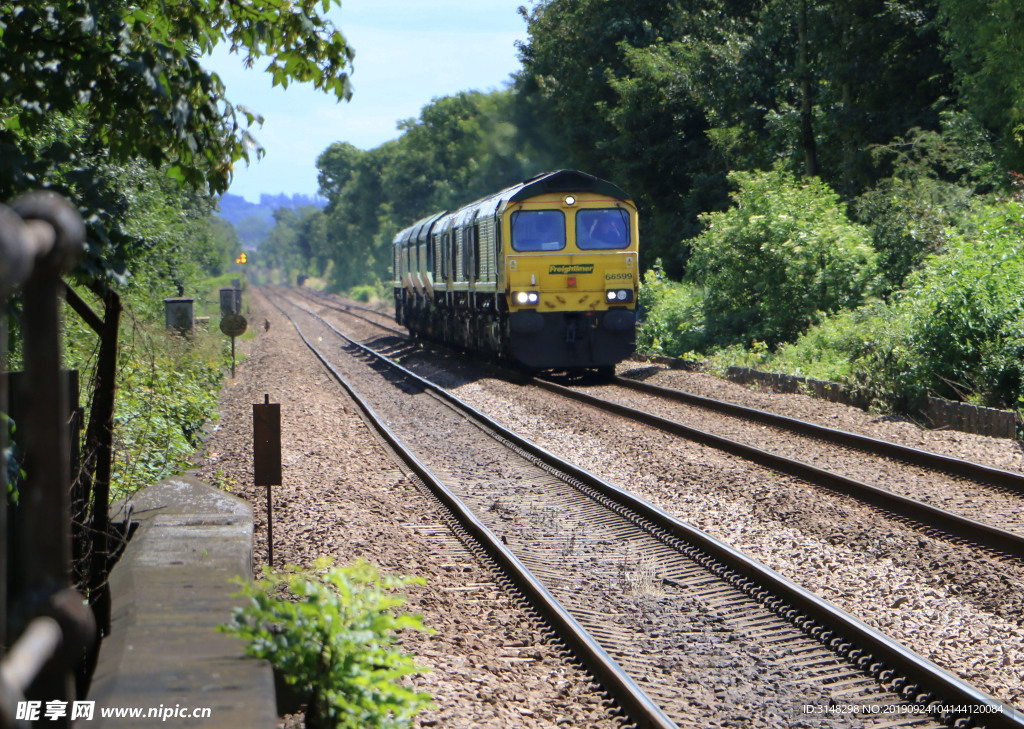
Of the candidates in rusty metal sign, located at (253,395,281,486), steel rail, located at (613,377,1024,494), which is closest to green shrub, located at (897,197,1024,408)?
steel rail, located at (613,377,1024,494)

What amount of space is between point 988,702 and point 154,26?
497cm

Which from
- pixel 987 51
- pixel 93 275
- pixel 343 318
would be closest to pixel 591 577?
pixel 93 275

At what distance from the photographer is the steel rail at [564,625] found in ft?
14.4

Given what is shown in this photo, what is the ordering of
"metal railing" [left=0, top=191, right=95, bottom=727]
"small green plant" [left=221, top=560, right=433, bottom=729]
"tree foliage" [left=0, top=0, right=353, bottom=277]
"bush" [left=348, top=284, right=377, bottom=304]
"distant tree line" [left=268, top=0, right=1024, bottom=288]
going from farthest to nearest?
"bush" [left=348, top=284, right=377, bottom=304] → "distant tree line" [left=268, top=0, right=1024, bottom=288] → "tree foliage" [left=0, top=0, right=353, bottom=277] → "small green plant" [left=221, top=560, right=433, bottom=729] → "metal railing" [left=0, top=191, right=95, bottom=727]

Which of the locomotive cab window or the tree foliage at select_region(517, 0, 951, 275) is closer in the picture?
the locomotive cab window

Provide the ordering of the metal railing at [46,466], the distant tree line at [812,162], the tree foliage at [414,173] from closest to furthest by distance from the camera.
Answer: the metal railing at [46,466] < the distant tree line at [812,162] < the tree foliage at [414,173]

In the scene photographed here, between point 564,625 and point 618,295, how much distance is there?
12.9 m

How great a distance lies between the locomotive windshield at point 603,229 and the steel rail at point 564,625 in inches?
355

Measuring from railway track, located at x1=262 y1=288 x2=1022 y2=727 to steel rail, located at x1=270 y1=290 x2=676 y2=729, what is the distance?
0.50 ft

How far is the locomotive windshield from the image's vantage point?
59.0 feet

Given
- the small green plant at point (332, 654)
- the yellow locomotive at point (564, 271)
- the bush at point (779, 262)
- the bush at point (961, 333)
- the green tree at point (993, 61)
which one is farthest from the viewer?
the green tree at point (993, 61)

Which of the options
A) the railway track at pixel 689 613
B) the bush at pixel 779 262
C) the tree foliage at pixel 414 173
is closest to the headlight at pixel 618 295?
the bush at pixel 779 262

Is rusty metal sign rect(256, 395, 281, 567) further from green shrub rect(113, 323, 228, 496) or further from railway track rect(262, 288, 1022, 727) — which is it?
railway track rect(262, 288, 1022, 727)

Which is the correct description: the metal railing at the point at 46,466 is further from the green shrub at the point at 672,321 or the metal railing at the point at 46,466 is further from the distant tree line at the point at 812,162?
the green shrub at the point at 672,321
